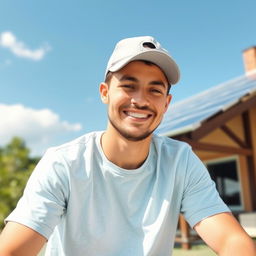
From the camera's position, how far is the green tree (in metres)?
17.6

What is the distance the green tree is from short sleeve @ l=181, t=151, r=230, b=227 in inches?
585

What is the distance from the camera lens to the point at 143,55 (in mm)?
2039

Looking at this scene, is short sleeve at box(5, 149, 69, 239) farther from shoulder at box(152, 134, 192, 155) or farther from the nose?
shoulder at box(152, 134, 192, 155)

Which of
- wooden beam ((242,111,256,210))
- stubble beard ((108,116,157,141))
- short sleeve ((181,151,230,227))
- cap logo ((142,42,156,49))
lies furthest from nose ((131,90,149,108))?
wooden beam ((242,111,256,210))

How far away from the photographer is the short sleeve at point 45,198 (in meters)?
1.75

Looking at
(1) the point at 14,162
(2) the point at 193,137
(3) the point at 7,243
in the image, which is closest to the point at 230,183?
(2) the point at 193,137

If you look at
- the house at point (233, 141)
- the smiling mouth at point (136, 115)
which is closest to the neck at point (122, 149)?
the smiling mouth at point (136, 115)

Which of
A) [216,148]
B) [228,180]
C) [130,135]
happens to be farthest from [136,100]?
[228,180]

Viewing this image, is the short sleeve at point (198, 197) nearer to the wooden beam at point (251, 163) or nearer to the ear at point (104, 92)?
the ear at point (104, 92)

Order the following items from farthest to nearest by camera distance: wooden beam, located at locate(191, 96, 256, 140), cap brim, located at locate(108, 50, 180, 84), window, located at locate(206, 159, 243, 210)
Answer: window, located at locate(206, 159, 243, 210)
wooden beam, located at locate(191, 96, 256, 140)
cap brim, located at locate(108, 50, 180, 84)

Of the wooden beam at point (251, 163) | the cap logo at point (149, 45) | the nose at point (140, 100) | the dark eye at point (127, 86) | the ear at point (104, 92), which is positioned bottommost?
the nose at point (140, 100)

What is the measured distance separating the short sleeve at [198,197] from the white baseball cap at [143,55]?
56 centimetres

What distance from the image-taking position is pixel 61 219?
197 cm

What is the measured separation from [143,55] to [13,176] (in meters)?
19.9
